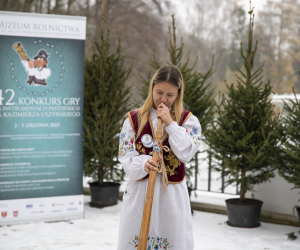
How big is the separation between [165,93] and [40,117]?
2.80 meters

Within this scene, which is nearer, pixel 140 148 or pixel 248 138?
pixel 140 148

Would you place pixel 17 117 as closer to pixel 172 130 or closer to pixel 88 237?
pixel 88 237

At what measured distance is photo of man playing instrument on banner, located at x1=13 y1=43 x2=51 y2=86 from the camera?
436 cm

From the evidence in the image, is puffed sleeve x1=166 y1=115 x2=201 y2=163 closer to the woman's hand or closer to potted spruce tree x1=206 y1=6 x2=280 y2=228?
the woman's hand

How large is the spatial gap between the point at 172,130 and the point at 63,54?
305 cm

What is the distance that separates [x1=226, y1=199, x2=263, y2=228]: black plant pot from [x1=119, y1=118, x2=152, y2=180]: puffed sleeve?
2780 millimetres

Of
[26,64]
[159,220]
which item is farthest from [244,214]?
[26,64]

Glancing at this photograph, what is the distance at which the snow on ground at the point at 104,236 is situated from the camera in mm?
3701

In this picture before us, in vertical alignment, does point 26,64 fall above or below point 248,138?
above

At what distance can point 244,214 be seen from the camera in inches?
175

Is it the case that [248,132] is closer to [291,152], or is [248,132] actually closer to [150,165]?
[291,152]

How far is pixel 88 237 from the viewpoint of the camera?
3957 millimetres

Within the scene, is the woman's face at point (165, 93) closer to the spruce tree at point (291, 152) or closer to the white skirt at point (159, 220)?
the white skirt at point (159, 220)

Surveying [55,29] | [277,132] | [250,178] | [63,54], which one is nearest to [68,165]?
[63,54]
